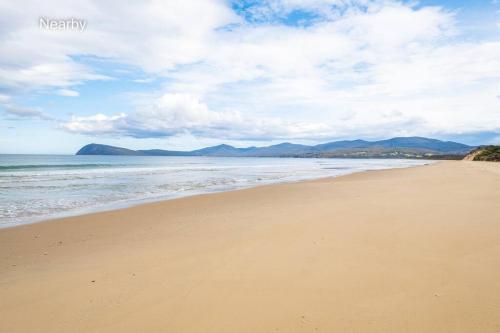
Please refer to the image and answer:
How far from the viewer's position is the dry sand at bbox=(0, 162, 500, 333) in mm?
3646

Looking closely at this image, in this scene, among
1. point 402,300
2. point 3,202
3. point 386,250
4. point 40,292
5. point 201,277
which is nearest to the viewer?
point 402,300

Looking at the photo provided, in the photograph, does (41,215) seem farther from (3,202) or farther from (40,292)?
(40,292)

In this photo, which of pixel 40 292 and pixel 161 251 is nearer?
pixel 40 292

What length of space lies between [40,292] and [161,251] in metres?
2.20

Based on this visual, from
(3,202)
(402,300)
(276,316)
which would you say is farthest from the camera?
(3,202)

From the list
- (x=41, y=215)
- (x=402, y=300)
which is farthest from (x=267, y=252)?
(x=41, y=215)

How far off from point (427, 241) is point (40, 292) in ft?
22.2

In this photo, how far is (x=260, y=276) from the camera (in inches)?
193

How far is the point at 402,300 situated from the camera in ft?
13.0

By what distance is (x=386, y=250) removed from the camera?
599 centimetres

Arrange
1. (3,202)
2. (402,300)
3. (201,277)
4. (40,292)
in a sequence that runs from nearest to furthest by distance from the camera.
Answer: (402,300) → (40,292) → (201,277) → (3,202)

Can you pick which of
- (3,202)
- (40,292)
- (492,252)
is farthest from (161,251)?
(3,202)

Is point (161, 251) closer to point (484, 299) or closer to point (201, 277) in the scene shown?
point (201, 277)

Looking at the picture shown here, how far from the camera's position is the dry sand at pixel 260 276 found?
3646 mm
